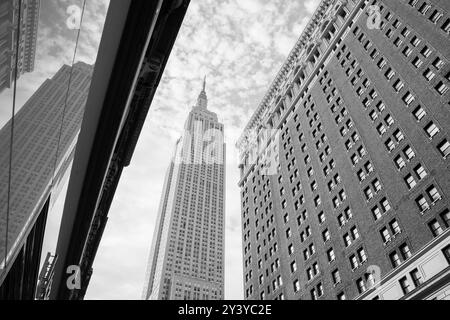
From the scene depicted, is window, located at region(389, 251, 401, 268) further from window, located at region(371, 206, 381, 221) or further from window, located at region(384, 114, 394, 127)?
window, located at region(384, 114, 394, 127)

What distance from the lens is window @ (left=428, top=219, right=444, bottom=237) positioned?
29.9 meters

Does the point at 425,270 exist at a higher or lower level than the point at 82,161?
higher

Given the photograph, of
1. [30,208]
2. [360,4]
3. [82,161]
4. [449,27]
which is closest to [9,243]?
[30,208]

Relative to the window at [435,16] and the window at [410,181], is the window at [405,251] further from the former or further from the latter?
the window at [435,16]

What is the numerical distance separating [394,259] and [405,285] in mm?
3065

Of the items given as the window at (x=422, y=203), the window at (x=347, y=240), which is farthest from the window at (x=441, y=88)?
the window at (x=347, y=240)

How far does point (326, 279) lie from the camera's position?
4122 centimetres

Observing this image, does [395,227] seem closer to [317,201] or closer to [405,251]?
[405,251]

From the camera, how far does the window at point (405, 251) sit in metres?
31.9

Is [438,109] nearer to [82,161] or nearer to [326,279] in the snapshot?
[326,279]

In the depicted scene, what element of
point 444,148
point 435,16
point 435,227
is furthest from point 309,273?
point 435,16

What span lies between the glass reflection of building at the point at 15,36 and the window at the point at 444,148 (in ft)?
117

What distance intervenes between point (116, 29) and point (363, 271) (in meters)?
34.4
